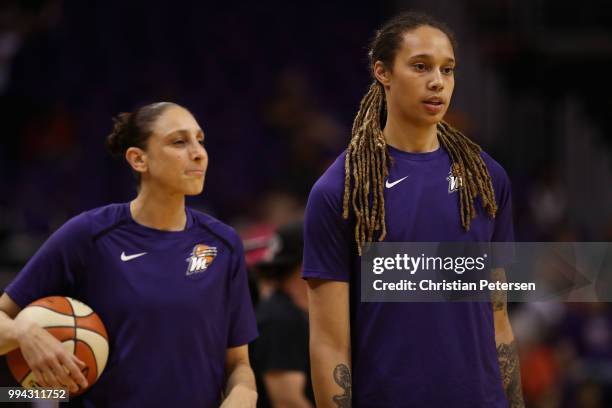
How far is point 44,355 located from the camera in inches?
139

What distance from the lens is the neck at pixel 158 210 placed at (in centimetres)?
391

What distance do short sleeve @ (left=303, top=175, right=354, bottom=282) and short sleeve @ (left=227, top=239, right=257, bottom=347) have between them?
1.89 feet

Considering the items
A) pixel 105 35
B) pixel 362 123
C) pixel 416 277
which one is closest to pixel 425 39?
pixel 362 123

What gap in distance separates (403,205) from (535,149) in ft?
35.4

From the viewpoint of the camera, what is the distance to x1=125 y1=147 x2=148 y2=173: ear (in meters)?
3.95

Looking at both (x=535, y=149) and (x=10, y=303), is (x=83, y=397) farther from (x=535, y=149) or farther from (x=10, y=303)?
(x=535, y=149)

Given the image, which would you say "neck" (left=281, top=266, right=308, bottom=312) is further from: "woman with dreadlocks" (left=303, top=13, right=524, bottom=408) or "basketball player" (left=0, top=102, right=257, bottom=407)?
"woman with dreadlocks" (left=303, top=13, right=524, bottom=408)

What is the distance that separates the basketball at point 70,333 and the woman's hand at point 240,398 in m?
0.47

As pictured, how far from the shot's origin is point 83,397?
12.3 feet

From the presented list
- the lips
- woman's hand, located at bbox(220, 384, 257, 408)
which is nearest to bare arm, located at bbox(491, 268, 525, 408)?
the lips

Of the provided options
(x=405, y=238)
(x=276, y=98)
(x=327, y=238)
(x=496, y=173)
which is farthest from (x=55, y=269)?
(x=276, y=98)

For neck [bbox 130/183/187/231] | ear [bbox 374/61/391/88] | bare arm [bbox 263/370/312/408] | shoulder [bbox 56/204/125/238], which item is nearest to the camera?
ear [bbox 374/61/391/88]

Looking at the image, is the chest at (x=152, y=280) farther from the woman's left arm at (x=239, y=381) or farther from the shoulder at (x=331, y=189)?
the shoulder at (x=331, y=189)

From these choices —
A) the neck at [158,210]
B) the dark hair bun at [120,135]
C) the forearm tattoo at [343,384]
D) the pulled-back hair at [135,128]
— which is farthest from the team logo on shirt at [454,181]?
the dark hair bun at [120,135]
